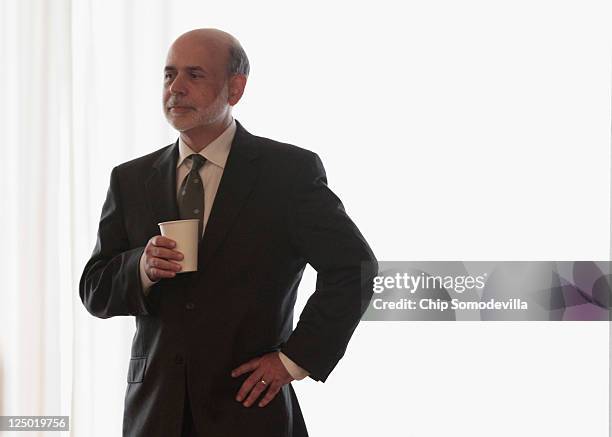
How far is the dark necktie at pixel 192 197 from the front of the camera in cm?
146

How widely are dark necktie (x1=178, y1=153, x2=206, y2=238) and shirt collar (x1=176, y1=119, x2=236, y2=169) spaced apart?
3 cm

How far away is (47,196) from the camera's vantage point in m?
2.48

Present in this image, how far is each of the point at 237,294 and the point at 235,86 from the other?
43 centimetres

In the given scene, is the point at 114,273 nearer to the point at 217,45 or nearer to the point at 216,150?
the point at 216,150

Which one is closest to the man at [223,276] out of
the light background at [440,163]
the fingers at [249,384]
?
the fingers at [249,384]

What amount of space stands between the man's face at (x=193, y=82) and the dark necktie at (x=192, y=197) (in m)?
0.10

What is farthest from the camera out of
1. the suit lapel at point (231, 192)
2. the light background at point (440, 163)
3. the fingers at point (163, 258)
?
the light background at point (440, 163)

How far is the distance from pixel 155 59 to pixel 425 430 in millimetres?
1469

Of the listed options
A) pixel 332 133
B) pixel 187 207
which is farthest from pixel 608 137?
pixel 187 207

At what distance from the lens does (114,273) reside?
4.78 ft

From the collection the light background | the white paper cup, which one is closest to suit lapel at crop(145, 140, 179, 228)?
the white paper cup

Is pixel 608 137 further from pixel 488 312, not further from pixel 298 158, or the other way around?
pixel 298 158

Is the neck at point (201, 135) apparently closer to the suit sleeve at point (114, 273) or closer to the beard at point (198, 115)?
the beard at point (198, 115)

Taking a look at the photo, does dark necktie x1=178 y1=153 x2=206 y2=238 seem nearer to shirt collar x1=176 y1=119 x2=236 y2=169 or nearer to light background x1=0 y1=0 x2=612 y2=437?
shirt collar x1=176 y1=119 x2=236 y2=169
